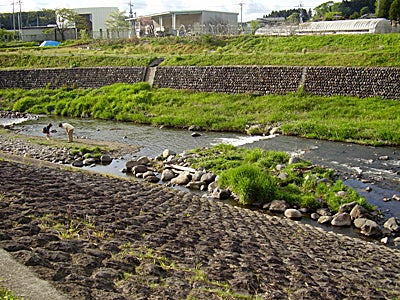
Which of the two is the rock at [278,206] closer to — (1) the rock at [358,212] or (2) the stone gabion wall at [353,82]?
(1) the rock at [358,212]

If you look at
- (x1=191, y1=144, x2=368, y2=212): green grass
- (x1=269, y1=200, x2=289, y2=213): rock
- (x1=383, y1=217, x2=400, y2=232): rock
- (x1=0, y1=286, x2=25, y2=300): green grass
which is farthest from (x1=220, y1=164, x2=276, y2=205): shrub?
(x1=0, y1=286, x2=25, y2=300): green grass

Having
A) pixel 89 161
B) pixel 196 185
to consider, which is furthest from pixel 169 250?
pixel 89 161

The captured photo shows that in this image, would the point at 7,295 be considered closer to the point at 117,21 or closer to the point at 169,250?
the point at 169,250

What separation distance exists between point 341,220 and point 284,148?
9542 millimetres

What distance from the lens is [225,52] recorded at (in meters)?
44.8

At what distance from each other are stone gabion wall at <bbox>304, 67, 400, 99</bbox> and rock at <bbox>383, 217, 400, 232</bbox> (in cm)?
1740

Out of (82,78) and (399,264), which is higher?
(82,78)

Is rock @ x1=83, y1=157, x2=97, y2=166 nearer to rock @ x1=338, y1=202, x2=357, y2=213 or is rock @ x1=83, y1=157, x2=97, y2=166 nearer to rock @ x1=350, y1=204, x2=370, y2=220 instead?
rock @ x1=338, y1=202, x2=357, y2=213

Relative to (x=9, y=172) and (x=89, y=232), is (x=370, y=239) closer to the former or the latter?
(x=89, y=232)

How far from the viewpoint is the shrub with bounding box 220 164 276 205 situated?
16062mm

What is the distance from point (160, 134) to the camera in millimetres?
28688

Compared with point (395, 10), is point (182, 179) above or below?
below

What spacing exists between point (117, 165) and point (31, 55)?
34780 mm

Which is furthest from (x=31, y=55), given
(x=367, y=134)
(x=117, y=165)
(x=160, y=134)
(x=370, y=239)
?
(x=370, y=239)
